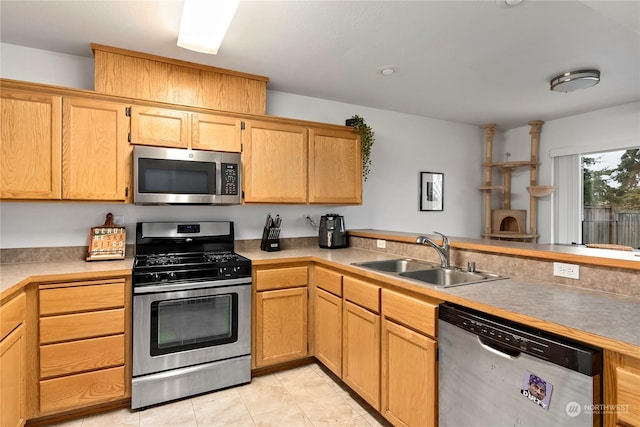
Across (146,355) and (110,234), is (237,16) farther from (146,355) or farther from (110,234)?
(146,355)

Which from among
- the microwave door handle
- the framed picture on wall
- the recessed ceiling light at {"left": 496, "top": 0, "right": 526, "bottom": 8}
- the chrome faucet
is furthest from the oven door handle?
the framed picture on wall

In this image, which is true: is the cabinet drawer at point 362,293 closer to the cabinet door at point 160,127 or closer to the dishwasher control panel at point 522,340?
the dishwasher control panel at point 522,340

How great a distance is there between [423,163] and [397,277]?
8.83ft

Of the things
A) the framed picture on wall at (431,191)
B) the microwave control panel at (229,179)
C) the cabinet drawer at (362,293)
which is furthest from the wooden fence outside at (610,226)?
the microwave control panel at (229,179)

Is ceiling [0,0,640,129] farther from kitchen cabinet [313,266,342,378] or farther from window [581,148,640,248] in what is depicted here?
kitchen cabinet [313,266,342,378]

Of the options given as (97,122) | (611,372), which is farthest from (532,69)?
(97,122)

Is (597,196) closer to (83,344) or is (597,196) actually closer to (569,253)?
(569,253)

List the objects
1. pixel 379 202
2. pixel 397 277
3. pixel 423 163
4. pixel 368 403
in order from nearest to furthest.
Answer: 1. pixel 397 277
2. pixel 368 403
3. pixel 379 202
4. pixel 423 163

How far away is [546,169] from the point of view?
14.4 feet

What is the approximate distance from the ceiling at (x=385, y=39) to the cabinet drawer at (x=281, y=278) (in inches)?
63.8

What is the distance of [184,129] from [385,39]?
158 centimetres

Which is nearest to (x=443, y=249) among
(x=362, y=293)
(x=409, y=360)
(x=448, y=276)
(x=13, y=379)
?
(x=448, y=276)

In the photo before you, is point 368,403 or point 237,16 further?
point 368,403

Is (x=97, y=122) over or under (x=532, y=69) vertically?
under
